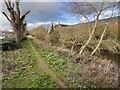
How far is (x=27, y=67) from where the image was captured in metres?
14.3

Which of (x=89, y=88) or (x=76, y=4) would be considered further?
(x=76, y=4)

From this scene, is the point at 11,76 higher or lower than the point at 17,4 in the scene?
lower

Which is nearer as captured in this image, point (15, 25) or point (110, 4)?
point (110, 4)

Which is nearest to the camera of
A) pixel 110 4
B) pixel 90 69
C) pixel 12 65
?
pixel 90 69

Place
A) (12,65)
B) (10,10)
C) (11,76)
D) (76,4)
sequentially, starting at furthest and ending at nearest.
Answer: (10,10), (76,4), (12,65), (11,76)

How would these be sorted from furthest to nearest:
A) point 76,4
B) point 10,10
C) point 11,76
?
point 10,10
point 76,4
point 11,76

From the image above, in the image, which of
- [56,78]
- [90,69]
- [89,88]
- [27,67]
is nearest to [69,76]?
[56,78]

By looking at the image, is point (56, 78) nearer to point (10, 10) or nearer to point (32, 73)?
point (32, 73)

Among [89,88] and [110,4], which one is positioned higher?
[110,4]

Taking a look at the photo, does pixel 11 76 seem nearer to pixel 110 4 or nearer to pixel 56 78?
pixel 56 78

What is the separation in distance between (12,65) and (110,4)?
33.3 feet

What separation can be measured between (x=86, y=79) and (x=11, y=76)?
3.85 metres

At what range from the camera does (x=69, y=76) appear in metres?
11.4

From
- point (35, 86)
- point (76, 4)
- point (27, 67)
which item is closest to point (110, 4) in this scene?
point (76, 4)
